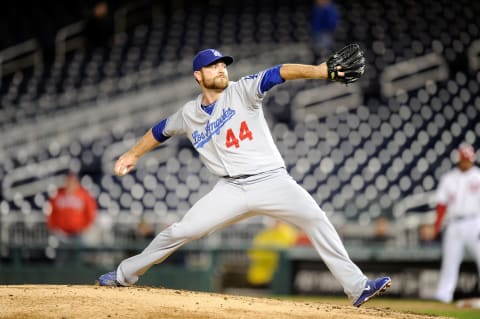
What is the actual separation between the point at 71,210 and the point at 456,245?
18.0 ft

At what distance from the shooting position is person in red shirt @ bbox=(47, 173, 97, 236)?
43.4 feet

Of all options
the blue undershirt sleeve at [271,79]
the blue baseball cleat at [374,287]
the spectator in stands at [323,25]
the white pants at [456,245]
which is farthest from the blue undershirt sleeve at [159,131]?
the spectator in stands at [323,25]

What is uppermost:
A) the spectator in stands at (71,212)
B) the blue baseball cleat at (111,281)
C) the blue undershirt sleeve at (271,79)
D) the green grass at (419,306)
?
the blue undershirt sleeve at (271,79)

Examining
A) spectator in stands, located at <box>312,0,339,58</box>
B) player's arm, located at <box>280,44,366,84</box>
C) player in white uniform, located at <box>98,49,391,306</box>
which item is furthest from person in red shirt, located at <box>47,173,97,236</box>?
player's arm, located at <box>280,44,366,84</box>

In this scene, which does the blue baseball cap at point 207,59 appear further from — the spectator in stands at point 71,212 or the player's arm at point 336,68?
the spectator in stands at point 71,212

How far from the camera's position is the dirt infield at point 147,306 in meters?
5.79

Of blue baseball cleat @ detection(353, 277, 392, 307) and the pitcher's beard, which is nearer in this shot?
blue baseball cleat @ detection(353, 277, 392, 307)

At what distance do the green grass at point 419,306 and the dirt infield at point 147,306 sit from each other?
75.3 inches

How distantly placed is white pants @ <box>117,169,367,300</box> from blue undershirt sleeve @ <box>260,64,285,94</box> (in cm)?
64

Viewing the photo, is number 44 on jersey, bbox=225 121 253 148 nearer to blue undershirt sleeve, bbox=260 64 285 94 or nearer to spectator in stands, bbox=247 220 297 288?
blue undershirt sleeve, bbox=260 64 285 94

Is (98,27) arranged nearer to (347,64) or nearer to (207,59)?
(207,59)

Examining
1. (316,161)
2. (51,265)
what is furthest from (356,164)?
(51,265)

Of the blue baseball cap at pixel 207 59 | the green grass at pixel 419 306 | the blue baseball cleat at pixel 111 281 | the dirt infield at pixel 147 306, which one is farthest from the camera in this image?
the green grass at pixel 419 306

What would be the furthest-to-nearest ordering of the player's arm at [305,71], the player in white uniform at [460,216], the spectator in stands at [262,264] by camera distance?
the spectator in stands at [262,264], the player in white uniform at [460,216], the player's arm at [305,71]
